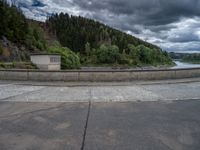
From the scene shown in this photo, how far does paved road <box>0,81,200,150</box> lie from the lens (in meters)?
3.42

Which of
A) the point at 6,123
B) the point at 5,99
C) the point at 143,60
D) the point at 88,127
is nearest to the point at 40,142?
the point at 88,127

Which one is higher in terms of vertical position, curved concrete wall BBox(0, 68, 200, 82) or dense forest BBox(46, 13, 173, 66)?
dense forest BBox(46, 13, 173, 66)

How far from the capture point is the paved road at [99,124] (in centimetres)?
342

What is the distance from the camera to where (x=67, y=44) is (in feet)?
358

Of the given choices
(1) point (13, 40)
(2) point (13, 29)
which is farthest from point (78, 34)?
(1) point (13, 40)

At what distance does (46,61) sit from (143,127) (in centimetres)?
1862

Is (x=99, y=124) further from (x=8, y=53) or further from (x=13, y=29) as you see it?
(x=13, y=29)

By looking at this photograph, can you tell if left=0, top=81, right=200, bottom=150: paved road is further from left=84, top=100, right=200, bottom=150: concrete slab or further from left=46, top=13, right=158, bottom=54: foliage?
left=46, top=13, right=158, bottom=54: foliage

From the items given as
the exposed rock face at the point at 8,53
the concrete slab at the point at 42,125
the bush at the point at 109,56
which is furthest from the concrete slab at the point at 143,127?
the bush at the point at 109,56

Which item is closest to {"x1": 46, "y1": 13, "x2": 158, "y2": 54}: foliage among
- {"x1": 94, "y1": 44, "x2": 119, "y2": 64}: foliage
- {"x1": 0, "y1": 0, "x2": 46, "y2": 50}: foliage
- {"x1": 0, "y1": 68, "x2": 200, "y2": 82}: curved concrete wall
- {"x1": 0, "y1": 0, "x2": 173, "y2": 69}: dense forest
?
{"x1": 0, "y1": 0, "x2": 173, "y2": 69}: dense forest

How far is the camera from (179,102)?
6695 mm

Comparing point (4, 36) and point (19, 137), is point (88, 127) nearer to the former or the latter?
point (19, 137)

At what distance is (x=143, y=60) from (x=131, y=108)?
9735 centimetres

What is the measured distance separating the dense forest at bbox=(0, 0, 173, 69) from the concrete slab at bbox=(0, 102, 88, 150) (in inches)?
1117
